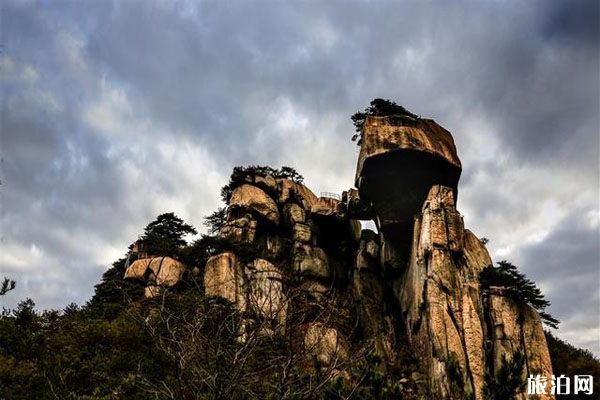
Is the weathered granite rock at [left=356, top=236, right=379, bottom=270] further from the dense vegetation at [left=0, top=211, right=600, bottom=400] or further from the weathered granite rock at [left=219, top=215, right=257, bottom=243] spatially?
the weathered granite rock at [left=219, top=215, right=257, bottom=243]

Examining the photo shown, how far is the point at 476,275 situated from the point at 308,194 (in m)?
16.9

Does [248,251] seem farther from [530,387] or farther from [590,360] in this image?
[590,360]

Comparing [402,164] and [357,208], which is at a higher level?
[402,164]

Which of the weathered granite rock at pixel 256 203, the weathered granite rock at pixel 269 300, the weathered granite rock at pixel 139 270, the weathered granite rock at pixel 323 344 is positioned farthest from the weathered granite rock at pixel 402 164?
the weathered granite rock at pixel 139 270

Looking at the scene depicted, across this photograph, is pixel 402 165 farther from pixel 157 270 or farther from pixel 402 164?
pixel 157 270

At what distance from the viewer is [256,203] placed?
31719 mm

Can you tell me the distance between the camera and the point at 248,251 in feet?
90.0

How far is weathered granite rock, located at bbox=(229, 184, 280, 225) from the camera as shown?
3153 cm

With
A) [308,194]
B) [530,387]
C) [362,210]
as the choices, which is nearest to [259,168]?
[308,194]

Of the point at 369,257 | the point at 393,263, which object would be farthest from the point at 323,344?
the point at 369,257

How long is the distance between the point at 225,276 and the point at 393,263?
10685mm

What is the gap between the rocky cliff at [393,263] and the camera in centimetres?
2006

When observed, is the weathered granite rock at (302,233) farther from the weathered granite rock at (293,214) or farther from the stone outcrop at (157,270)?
the stone outcrop at (157,270)

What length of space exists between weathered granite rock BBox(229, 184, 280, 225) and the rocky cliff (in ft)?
0.27
